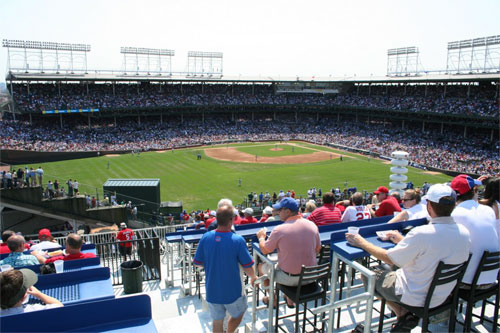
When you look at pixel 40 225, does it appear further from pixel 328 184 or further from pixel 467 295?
pixel 467 295

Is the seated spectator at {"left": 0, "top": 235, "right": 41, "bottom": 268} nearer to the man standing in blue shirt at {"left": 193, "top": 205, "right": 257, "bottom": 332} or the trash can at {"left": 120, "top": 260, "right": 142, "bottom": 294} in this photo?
the trash can at {"left": 120, "top": 260, "right": 142, "bottom": 294}

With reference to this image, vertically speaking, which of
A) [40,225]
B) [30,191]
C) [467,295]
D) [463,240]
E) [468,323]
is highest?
[463,240]

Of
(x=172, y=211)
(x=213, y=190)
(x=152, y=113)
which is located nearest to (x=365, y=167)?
(x=213, y=190)

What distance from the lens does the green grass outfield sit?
30.1 meters

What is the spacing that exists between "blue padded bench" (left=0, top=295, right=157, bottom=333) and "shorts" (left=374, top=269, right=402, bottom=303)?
7.79ft

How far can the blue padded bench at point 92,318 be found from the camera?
304 centimetres

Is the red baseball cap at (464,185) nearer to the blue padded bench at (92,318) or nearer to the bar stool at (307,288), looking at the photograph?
the bar stool at (307,288)

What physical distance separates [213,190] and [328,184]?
Answer: 33.1 ft

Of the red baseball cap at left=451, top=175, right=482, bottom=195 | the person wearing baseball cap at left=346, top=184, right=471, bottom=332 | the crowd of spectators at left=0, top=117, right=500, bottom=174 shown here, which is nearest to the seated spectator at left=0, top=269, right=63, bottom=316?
the person wearing baseball cap at left=346, top=184, right=471, bottom=332

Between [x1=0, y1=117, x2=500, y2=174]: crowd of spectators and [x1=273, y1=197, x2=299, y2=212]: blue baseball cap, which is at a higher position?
[x1=273, y1=197, x2=299, y2=212]: blue baseball cap

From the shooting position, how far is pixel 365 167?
3997 centimetres

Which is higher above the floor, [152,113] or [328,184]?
[152,113]

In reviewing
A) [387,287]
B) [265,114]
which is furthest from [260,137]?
[387,287]

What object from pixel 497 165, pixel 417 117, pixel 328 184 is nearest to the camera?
pixel 328 184
